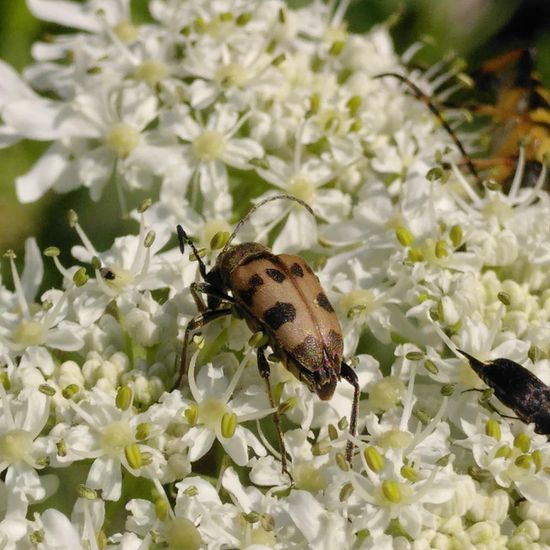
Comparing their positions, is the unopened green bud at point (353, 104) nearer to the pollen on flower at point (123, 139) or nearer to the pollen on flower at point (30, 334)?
the pollen on flower at point (123, 139)

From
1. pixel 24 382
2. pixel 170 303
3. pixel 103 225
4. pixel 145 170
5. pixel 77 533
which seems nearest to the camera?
pixel 77 533

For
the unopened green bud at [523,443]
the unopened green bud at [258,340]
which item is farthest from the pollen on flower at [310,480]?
the unopened green bud at [523,443]

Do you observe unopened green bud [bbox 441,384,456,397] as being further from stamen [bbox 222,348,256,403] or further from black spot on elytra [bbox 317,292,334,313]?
stamen [bbox 222,348,256,403]

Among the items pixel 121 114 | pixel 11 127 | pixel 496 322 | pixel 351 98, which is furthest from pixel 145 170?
pixel 496 322

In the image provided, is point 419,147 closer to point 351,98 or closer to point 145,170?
point 351,98

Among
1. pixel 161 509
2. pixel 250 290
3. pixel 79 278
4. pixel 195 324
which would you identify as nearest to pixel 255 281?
pixel 250 290

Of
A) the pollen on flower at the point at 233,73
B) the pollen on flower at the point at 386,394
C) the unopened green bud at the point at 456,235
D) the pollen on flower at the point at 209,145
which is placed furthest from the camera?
the pollen on flower at the point at 233,73
